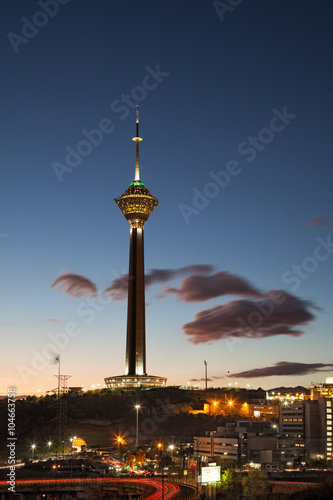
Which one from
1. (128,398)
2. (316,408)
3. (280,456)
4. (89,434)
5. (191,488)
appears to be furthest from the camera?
(128,398)

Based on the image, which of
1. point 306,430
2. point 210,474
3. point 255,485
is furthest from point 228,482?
point 306,430

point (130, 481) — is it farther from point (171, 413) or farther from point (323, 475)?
point (171, 413)

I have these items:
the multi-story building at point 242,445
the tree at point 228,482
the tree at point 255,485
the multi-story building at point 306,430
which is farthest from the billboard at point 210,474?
the multi-story building at point 306,430

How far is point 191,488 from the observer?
89500mm

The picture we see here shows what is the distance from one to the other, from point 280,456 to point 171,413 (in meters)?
58.5

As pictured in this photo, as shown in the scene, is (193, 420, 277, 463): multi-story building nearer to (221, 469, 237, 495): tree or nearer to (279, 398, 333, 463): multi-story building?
(279, 398, 333, 463): multi-story building

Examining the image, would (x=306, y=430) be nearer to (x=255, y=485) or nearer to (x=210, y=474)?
(x=255, y=485)

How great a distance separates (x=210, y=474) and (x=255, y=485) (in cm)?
928

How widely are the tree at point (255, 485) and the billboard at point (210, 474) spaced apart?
6464mm

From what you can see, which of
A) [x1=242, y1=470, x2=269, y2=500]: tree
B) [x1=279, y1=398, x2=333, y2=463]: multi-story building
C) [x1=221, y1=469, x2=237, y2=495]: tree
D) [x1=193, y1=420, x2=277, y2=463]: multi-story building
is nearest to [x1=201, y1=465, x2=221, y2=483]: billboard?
[x1=221, y1=469, x2=237, y2=495]: tree

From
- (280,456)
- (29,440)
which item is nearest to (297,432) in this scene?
(280,456)

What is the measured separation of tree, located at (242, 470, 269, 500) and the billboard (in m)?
6.46

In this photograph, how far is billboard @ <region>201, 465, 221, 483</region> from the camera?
86.5 meters

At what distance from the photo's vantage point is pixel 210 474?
286 ft
